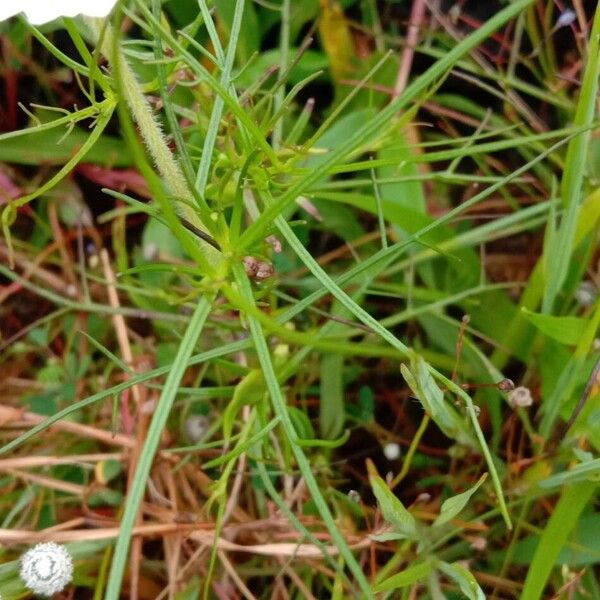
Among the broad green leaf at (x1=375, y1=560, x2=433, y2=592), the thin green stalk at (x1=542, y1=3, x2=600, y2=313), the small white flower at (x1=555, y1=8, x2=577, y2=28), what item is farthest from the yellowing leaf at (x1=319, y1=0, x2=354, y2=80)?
the broad green leaf at (x1=375, y1=560, x2=433, y2=592)

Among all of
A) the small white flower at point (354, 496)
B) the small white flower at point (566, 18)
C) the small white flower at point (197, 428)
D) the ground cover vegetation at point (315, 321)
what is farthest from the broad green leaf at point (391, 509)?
the small white flower at point (566, 18)

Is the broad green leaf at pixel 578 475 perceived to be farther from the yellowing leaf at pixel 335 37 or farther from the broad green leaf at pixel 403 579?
the yellowing leaf at pixel 335 37

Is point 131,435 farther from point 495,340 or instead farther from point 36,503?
point 495,340

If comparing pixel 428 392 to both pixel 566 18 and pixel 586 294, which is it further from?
pixel 566 18

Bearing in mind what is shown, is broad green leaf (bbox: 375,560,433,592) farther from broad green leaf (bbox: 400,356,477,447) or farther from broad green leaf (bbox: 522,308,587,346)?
broad green leaf (bbox: 522,308,587,346)

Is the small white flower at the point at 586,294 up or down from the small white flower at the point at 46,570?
up

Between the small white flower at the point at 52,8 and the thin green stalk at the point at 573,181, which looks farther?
the thin green stalk at the point at 573,181
